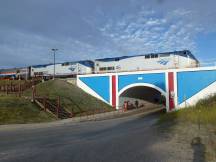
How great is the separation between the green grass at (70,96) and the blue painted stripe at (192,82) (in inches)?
451

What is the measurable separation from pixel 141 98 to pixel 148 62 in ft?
30.7

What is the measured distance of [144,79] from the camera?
42.3 m

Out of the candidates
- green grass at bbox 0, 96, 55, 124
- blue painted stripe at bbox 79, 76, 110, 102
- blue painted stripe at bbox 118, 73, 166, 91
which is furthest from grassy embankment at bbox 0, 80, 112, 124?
blue painted stripe at bbox 118, 73, 166, 91

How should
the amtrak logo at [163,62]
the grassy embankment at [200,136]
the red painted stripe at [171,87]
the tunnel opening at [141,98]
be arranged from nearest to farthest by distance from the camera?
1. the grassy embankment at [200,136]
2. the red painted stripe at [171,87]
3. the amtrak logo at [163,62]
4. the tunnel opening at [141,98]

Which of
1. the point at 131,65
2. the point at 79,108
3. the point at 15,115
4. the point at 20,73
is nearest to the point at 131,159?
the point at 15,115

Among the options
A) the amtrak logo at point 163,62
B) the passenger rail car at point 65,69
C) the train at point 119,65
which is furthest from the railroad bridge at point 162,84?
the passenger rail car at point 65,69

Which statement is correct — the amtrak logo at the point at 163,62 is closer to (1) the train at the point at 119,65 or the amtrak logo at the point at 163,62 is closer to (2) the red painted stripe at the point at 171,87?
(1) the train at the point at 119,65

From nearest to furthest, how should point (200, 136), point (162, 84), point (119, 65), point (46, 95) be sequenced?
1. point (200, 136)
2. point (46, 95)
3. point (162, 84)
4. point (119, 65)

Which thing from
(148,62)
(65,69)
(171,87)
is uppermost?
(148,62)

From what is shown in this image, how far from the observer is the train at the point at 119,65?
44.2 m

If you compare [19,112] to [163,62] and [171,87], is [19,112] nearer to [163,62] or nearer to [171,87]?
[171,87]

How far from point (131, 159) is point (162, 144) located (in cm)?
326

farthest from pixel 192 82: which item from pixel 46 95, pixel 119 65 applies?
pixel 46 95

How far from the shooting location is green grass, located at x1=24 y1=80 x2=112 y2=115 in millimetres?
37425
